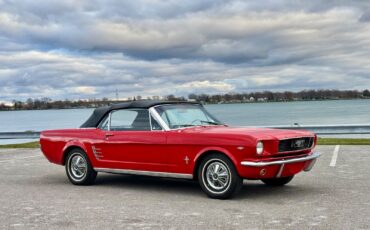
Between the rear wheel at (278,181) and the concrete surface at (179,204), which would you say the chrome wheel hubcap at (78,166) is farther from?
the rear wheel at (278,181)

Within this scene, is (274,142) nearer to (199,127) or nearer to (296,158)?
(296,158)

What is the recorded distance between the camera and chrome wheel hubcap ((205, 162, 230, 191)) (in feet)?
25.2

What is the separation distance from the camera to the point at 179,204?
7.46 m

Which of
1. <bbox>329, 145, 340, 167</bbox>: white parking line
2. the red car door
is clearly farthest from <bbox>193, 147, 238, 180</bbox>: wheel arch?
<bbox>329, 145, 340, 167</bbox>: white parking line

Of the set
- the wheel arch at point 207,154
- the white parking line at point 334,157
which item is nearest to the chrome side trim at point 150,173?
the wheel arch at point 207,154

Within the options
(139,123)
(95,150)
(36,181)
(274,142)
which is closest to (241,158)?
(274,142)

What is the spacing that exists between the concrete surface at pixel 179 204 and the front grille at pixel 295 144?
2.37 ft

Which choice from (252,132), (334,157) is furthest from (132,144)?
(334,157)

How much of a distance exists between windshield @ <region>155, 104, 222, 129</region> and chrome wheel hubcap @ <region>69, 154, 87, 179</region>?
1.97 meters

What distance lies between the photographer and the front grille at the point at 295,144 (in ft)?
25.2

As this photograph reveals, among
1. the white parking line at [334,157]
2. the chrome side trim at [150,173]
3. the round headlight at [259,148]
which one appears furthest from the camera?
the white parking line at [334,157]

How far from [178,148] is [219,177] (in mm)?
849

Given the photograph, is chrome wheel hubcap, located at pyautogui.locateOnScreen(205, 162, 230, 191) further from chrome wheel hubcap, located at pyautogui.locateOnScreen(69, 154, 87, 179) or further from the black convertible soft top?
chrome wheel hubcap, located at pyautogui.locateOnScreen(69, 154, 87, 179)

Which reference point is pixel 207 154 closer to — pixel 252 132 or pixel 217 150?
pixel 217 150
